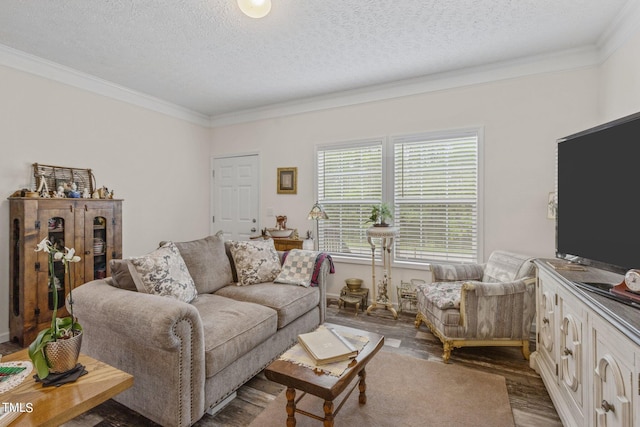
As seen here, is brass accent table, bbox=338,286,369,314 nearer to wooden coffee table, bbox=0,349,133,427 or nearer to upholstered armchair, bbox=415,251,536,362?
upholstered armchair, bbox=415,251,536,362

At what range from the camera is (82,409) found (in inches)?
46.2

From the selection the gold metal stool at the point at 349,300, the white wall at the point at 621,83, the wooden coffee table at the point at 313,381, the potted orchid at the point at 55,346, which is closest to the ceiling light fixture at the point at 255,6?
the potted orchid at the point at 55,346

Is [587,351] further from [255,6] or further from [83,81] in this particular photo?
[83,81]

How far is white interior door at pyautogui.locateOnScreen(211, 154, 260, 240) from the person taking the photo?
4.77 meters

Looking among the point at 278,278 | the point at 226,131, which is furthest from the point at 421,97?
the point at 226,131

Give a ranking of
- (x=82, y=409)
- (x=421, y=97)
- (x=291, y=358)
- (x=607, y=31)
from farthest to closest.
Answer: (x=421, y=97), (x=607, y=31), (x=291, y=358), (x=82, y=409)

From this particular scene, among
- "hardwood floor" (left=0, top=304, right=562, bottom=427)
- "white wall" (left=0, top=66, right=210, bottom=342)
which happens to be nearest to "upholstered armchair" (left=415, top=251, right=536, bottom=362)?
"hardwood floor" (left=0, top=304, right=562, bottom=427)

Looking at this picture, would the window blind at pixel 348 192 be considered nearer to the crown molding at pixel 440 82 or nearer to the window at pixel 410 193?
the window at pixel 410 193

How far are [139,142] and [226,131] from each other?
1.34 metres

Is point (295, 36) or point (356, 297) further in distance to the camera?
point (356, 297)

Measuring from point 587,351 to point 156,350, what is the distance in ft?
7.19

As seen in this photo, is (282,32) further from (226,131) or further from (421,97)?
(226,131)

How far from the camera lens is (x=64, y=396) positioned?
120cm

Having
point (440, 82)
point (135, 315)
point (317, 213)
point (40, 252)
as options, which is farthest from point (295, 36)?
point (40, 252)
